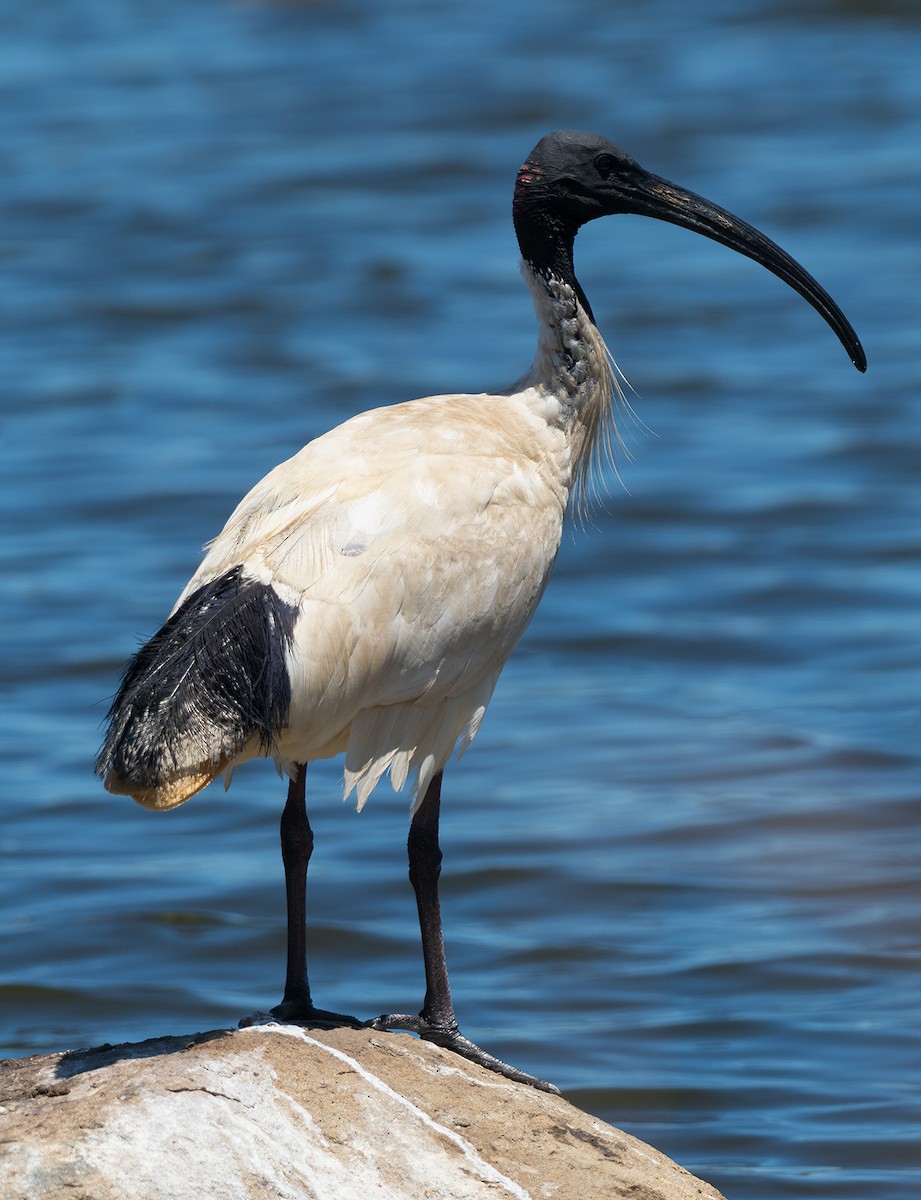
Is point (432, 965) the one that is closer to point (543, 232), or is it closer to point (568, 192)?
point (543, 232)

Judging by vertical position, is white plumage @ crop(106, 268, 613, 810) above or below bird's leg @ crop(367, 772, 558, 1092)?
above

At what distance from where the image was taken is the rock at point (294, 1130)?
6094mm

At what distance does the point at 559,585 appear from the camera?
17.7m

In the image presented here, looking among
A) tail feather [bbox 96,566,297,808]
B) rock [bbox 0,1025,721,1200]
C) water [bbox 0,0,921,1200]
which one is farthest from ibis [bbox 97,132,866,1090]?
water [bbox 0,0,921,1200]

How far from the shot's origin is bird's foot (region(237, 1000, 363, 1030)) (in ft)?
24.0

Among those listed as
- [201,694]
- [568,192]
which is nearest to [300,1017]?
[201,694]

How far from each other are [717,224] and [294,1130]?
12.3ft

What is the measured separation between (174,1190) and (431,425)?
275 centimetres

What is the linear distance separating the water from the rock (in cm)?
281

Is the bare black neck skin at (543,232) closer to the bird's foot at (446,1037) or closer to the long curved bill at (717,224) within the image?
the long curved bill at (717,224)

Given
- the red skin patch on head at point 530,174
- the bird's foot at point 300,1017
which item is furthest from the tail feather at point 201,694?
the red skin patch on head at point 530,174

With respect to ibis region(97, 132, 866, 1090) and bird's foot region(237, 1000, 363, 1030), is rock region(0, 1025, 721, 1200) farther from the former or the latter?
ibis region(97, 132, 866, 1090)

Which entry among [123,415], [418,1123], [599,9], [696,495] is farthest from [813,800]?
[599,9]

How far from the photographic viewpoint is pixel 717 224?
848 cm
